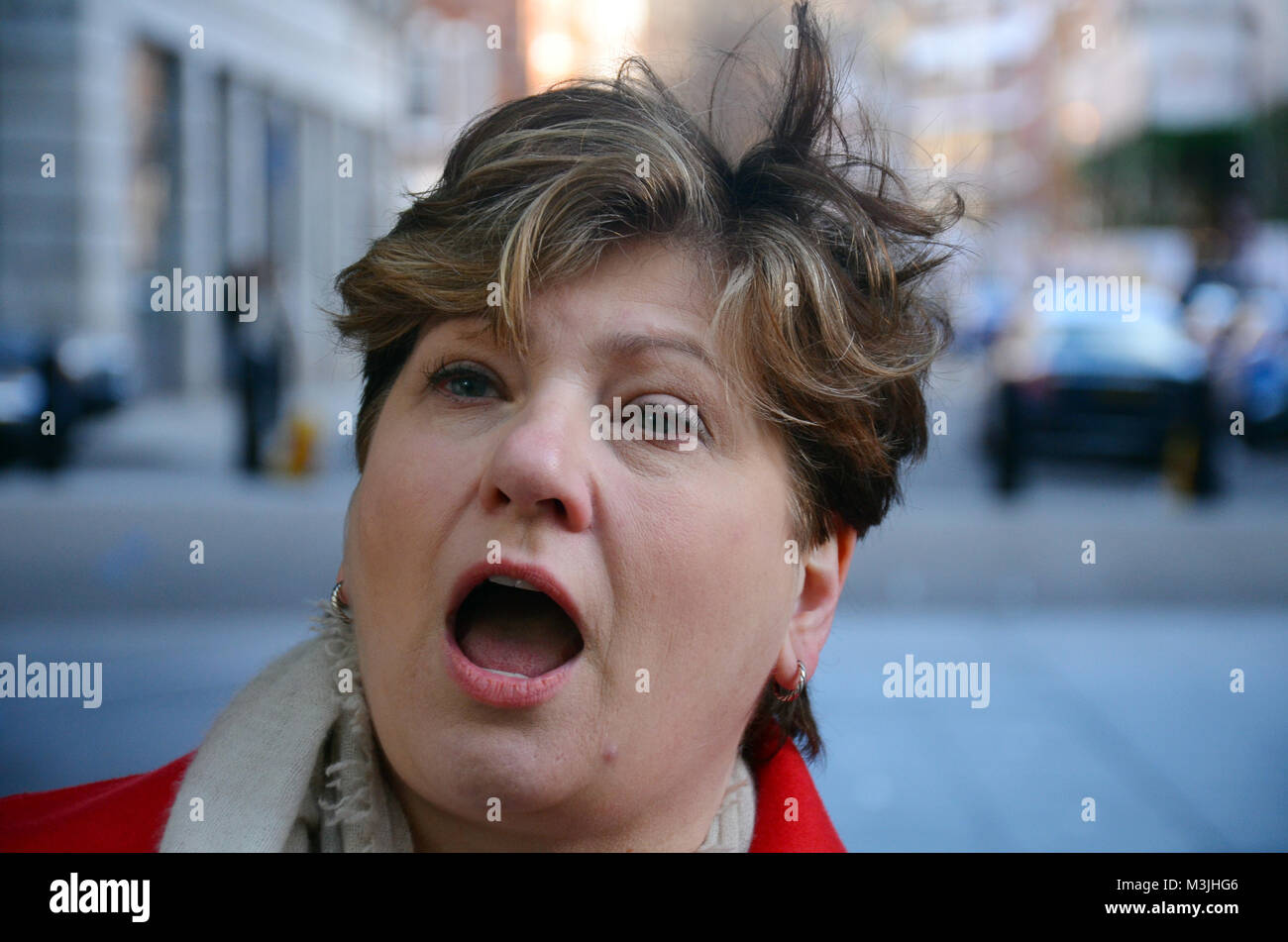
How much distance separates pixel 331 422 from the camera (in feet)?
41.0

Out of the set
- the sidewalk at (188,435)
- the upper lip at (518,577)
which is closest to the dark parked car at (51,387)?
the sidewalk at (188,435)

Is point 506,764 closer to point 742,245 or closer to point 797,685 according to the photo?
point 797,685

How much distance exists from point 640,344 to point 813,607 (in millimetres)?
485

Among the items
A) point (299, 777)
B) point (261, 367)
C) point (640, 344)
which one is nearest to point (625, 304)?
point (640, 344)

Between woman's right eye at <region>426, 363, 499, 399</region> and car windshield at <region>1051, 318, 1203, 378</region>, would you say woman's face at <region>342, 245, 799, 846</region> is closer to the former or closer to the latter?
woman's right eye at <region>426, 363, 499, 399</region>

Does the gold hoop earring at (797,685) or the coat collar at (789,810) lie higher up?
the gold hoop earring at (797,685)

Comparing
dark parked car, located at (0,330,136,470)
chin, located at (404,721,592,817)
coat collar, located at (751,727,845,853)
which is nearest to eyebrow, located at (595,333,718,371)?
chin, located at (404,721,592,817)

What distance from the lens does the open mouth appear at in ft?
4.99

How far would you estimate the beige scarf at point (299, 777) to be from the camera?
5.24ft

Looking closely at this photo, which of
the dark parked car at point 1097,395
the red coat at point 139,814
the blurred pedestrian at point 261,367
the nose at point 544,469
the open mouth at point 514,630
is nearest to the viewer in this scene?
the nose at point 544,469

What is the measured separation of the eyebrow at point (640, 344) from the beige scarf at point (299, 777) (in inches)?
22.6

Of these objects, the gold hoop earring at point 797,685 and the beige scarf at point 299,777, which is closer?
the beige scarf at point 299,777

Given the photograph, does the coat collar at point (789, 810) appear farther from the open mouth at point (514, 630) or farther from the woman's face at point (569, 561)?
the open mouth at point (514, 630)

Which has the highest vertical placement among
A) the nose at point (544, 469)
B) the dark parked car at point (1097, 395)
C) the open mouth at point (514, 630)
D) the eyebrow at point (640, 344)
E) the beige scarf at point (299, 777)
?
the dark parked car at point (1097, 395)
